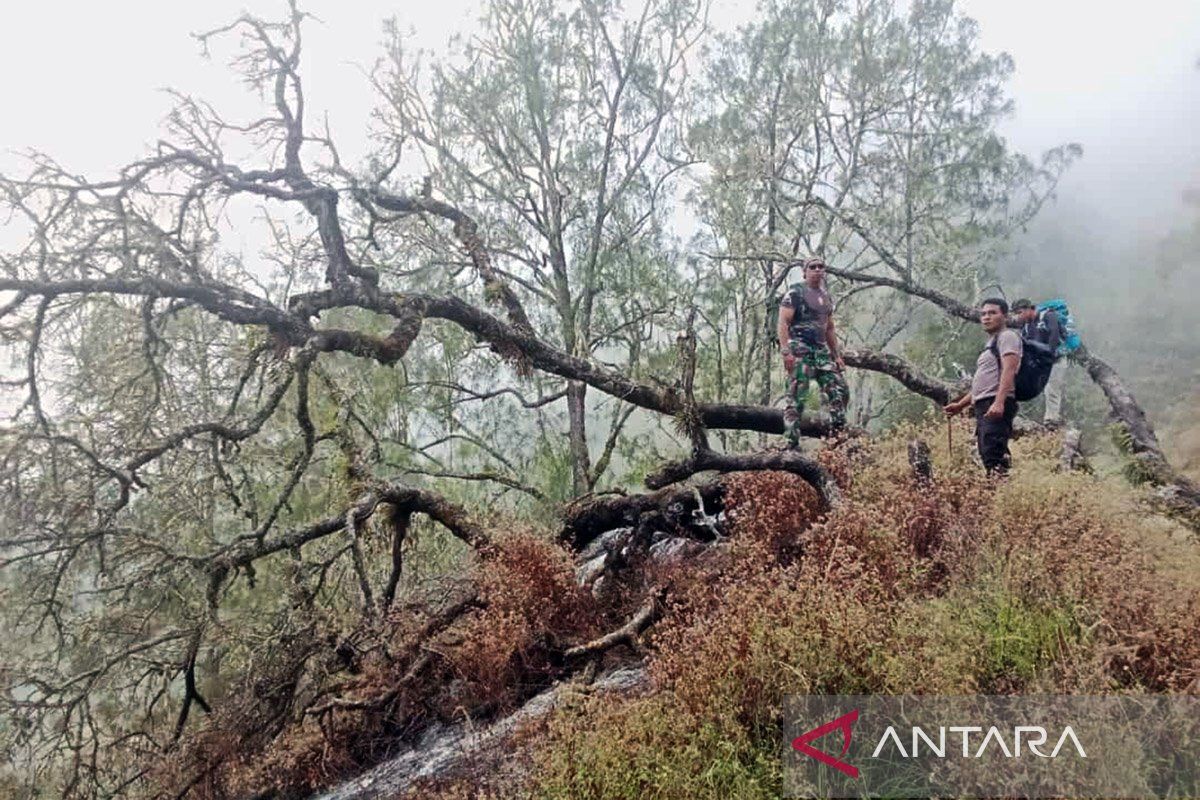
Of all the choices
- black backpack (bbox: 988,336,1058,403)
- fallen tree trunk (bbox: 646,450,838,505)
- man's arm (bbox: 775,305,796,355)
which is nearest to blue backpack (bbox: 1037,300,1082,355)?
black backpack (bbox: 988,336,1058,403)

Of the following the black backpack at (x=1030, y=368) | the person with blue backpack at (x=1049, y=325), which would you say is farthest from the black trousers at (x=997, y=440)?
the person with blue backpack at (x=1049, y=325)

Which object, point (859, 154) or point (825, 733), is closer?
point (825, 733)

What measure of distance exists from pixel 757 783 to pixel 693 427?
3528 millimetres

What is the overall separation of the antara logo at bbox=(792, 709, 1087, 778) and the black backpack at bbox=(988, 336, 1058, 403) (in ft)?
11.6

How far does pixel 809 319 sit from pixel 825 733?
14.6 ft

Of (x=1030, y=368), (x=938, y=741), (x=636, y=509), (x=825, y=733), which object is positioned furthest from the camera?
(x=636, y=509)

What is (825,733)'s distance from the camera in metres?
3.50

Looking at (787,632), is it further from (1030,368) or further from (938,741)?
(1030,368)

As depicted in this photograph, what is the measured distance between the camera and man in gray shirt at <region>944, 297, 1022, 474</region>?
5.71 meters

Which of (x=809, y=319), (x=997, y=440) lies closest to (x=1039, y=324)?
(x=997, y=440)

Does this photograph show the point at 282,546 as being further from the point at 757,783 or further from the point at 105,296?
the point at 757,783

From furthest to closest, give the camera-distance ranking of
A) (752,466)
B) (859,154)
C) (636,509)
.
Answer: (859,154)
(636,509)
(752,466)

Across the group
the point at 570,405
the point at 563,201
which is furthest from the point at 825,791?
the point at 563,201

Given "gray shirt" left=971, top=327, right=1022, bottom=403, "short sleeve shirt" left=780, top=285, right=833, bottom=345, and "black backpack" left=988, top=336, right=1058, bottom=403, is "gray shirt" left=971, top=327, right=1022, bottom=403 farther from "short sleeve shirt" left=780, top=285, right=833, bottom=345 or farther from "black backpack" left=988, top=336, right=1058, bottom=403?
"short sleeve shirt" left=780, top=285, right=833, bottom=345
